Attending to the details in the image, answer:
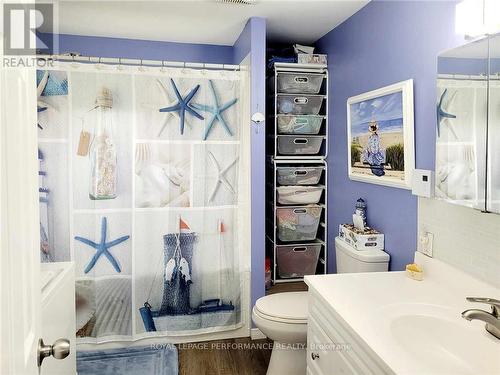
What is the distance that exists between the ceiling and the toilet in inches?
65.1

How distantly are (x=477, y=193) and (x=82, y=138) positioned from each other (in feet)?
7.38

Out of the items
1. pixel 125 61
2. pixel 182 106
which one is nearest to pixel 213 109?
pixel 182 106

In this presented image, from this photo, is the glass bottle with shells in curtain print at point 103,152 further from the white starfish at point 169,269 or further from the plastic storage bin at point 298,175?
the plastic storage bin at point 298,175

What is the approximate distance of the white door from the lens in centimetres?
67

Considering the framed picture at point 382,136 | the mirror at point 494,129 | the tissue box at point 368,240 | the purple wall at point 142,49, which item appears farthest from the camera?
the purple wall at point 142,49

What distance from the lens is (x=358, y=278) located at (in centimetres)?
187

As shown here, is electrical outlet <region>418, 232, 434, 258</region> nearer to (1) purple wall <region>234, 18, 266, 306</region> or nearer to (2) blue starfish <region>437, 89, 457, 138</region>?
(2) blue starfish <region>437, 89, 457, 138</region>

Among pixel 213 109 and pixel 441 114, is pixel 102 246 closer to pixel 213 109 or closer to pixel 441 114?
pixel 213 109

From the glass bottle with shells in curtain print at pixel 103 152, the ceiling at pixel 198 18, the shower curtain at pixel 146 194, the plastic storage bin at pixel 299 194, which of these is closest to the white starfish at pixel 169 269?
the shower curtain at pixel 146 194

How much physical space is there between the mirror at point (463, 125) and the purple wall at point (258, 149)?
1.27 meters

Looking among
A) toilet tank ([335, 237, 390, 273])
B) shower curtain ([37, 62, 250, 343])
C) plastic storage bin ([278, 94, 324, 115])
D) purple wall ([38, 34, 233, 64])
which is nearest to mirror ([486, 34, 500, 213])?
toilet tank ([335, 237, 390, 273])

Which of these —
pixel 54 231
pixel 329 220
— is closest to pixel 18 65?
pixel 54 231

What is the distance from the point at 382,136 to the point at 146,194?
5.21ft

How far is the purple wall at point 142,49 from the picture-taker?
3357mm
